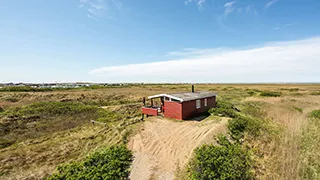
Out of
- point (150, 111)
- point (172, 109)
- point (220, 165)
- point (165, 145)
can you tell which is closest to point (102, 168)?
point (165, 145)

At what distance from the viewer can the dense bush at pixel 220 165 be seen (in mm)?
7004

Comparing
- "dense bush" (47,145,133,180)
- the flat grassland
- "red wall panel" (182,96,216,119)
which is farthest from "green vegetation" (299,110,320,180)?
"red wall panel" (182,96,216,119)

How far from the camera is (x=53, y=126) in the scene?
1900 cm

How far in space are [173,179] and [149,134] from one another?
6147mm

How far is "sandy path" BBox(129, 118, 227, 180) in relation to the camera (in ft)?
29.1

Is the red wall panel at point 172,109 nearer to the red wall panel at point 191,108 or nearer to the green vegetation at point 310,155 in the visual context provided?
the red wall panel at point 191,108

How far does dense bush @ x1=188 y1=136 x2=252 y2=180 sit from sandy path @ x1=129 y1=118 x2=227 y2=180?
4.66 ft

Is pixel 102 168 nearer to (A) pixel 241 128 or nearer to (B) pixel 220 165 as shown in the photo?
(B) pixel 220 165

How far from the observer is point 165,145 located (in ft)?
38.4

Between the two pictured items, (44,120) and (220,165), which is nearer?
(220,165)

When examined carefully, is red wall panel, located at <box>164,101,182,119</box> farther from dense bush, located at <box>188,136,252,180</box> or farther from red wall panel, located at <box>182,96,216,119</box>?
dense bush, located at <box>188,136,252,180</box>

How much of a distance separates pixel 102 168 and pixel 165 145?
14.6ft

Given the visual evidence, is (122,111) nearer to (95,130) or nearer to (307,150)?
(95,130)

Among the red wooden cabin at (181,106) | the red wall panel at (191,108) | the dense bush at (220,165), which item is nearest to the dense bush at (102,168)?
the dense bush at (220,165)
